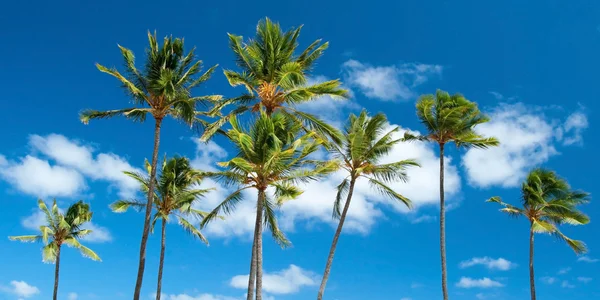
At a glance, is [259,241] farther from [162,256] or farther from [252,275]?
[162,256]

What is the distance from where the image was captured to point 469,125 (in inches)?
1159

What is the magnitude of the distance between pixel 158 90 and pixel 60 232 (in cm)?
1749

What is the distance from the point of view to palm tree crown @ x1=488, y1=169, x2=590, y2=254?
111ft

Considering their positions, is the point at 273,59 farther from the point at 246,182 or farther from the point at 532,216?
the point at 532,216

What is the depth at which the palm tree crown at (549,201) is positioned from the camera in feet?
111

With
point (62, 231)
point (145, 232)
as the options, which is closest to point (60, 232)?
point (62, 231)

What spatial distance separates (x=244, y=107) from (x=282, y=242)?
245 inches

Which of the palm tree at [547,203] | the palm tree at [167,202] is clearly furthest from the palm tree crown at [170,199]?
the palm tree at [547,203]

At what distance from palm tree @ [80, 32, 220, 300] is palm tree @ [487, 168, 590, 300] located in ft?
61.2

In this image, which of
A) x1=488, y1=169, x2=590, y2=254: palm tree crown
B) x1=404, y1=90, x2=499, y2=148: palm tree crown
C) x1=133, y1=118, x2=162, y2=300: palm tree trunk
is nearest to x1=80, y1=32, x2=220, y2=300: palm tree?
x1=133, y1=118, x2=162, y2=300: palm tree trunk

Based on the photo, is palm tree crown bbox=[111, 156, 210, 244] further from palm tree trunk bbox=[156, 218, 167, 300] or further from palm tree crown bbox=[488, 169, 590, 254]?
palm tree crown bbox=[488, 169, 590, 254]

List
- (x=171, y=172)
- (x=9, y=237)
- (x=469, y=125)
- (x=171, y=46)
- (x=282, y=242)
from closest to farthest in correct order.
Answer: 1. (x=282, y=242)
2. (x=171, y=46)
3. (x=469, y=125)
4. (x=171, y=172)
5. (x=9, y=237)

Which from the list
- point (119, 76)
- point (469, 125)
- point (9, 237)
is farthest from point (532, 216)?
point (9, 237)

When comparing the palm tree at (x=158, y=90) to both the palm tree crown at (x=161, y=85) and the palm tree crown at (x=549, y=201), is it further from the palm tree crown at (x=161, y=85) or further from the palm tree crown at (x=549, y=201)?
the palm tree crown at (x=549, y=201)
